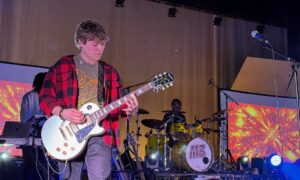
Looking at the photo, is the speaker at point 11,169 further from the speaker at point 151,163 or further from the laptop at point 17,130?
the speaker at point 151,163

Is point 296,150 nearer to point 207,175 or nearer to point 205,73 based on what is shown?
point 205,73

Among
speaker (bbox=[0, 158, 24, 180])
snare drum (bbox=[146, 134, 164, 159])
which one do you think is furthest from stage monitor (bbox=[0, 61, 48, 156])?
speaker (bbox=[0, 158, 24, 180])

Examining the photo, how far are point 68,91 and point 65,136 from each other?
1.07ft

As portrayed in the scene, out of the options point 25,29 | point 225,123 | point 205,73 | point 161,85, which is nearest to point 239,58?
point 205,73

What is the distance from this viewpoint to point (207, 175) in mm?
6410

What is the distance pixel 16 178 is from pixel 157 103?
194 inches

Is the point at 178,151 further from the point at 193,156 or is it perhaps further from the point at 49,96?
the point at 49,96

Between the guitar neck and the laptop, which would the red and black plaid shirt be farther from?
the laptop

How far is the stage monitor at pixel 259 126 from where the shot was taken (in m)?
9.04

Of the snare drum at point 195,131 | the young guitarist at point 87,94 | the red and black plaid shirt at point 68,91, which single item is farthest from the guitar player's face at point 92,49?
the snare drum at point 195,131

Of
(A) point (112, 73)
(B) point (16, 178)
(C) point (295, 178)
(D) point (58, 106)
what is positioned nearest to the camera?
(D) point (58, 106)

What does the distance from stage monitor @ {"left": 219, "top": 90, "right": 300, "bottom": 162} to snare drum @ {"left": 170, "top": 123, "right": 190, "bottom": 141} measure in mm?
1997

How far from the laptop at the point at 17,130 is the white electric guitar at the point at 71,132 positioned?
70cm

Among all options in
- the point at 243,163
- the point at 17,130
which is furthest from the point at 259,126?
the point at 17,130
